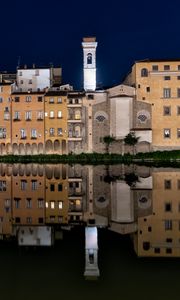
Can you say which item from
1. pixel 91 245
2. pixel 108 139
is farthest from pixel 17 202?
pixel 108 139

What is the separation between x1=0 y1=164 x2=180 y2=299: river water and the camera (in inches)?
216

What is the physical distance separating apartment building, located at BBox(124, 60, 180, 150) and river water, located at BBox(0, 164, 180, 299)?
33.8 metres

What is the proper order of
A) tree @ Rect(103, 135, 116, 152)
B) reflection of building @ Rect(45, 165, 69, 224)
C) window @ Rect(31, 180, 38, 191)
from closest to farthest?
reflection of building @ Rect(45, 165, 69, 224) → window @ Rect(31, 180, 38, 191) → tree @ Rect(103, 135, 116, 152)

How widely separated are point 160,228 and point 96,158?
122 ft

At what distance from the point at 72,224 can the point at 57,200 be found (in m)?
5.42

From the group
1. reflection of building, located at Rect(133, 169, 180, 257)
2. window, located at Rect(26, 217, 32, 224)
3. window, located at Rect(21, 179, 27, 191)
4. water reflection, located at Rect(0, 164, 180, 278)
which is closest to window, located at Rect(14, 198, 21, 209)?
water reflection, located at Rect(0, 164, 180, 278)

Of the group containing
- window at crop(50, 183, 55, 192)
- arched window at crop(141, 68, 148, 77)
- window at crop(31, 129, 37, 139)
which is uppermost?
arched window at crop(141, 68, 148, 77)

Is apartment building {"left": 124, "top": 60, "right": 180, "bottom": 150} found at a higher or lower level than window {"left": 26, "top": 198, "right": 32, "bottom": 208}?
higher

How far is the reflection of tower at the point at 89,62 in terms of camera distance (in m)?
54.9

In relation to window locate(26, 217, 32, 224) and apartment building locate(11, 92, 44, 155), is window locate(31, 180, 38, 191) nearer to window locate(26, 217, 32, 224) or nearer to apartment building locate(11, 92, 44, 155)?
window locate(26, 217, 32, 224)

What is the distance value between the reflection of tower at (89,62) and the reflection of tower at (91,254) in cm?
4558

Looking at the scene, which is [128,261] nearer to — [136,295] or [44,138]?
[136,295]

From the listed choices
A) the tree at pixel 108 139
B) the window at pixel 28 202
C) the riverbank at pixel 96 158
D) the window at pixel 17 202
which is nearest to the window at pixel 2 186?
the window at pixel 17 202

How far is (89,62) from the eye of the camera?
182 ft
